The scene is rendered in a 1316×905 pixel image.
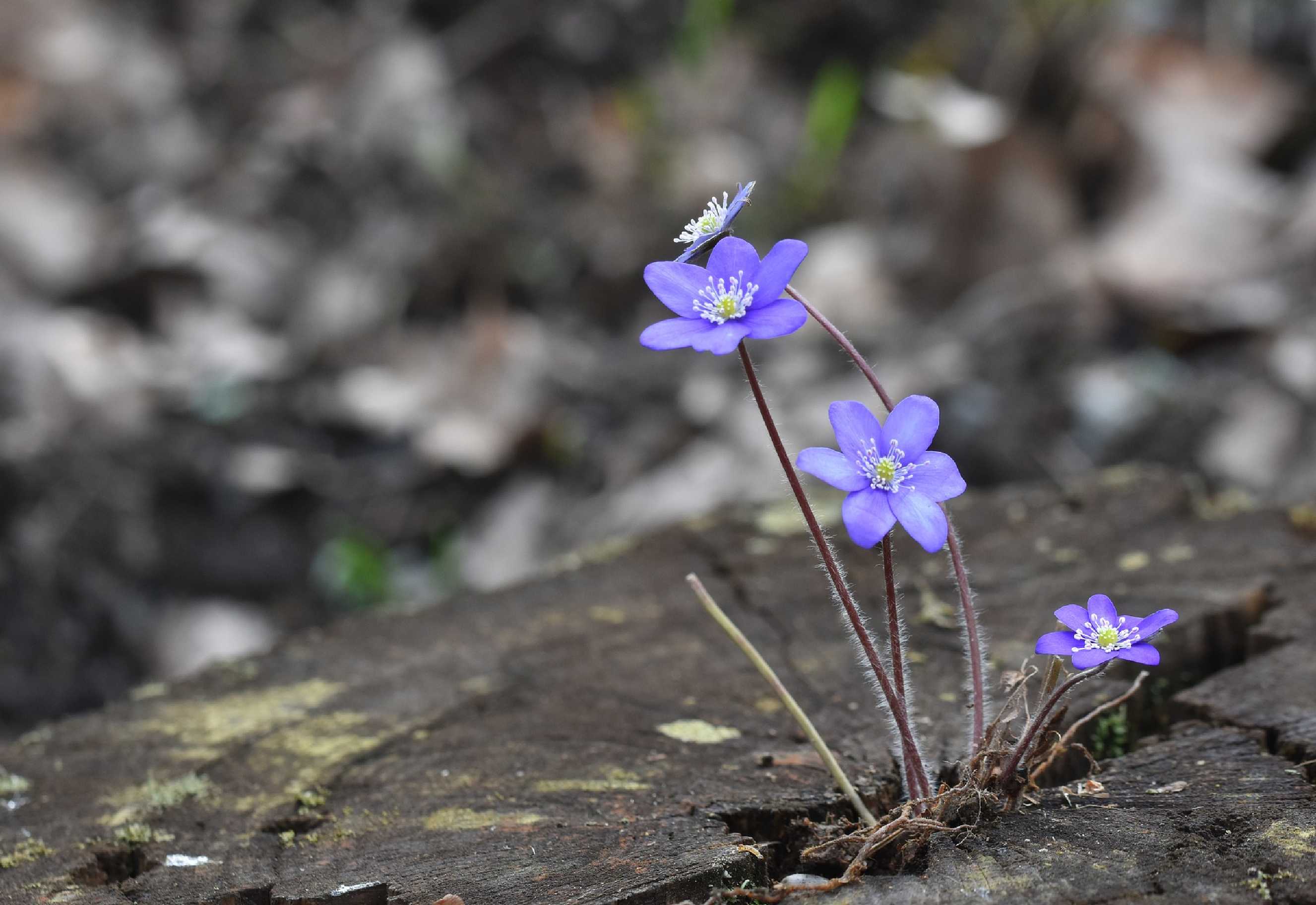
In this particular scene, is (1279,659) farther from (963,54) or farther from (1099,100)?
(963,54)

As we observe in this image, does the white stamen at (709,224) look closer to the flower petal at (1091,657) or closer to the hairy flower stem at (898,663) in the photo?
the hairy flower stem at (898,663)

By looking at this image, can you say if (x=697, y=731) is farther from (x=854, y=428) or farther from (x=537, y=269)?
(x=537, y=269)

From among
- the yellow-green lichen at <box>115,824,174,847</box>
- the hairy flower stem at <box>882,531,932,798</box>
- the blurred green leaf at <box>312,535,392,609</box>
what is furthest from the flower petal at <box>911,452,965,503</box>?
the blurred green leaf at <box>312,535,392,609</box>

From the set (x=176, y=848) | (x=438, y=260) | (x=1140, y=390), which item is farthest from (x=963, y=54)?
(x=176, y=848)

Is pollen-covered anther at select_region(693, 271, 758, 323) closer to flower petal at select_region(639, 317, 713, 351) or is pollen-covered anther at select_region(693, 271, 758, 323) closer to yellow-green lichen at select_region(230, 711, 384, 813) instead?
flower petal at select_region(639, 317, 713, 351)

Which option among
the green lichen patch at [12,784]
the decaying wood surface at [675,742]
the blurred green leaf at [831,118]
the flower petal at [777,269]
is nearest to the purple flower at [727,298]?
the flower petal at [777,269]
